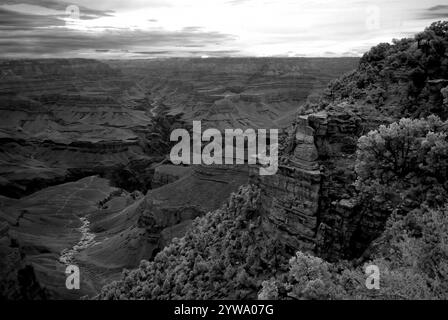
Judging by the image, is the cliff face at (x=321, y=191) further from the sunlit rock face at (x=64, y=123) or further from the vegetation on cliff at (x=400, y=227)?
the sunlit rock face at (x=64, y=123)

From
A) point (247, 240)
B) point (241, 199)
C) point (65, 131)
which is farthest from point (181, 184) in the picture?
point (65, 131)

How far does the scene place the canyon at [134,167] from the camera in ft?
57.8

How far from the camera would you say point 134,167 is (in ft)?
289

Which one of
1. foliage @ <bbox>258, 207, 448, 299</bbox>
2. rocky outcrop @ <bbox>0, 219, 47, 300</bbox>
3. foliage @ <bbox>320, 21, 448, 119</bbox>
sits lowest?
rocky outcrop @ <bbox>0, 219, 47, 300</bbox>

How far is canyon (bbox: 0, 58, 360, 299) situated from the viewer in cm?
1761

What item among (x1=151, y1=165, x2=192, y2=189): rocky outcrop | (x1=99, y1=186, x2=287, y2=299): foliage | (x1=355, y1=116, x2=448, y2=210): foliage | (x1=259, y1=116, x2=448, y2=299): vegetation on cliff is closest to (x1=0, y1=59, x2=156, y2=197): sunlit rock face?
(x1=151, y1=165, x2=192, y2=189): rocky outcrop

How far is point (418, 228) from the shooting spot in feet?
46.1

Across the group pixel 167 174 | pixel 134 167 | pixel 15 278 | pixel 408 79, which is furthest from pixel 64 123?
pixel 408 79

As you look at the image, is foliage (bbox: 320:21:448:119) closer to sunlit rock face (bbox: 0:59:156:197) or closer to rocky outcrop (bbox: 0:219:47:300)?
rocky outcrop (bbox: 0:219:47:300)

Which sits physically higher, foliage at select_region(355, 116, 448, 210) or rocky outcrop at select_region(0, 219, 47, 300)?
foliage at select_region(355, 116, 448, 210)

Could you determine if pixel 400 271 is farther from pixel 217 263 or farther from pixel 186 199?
pixel 186 199

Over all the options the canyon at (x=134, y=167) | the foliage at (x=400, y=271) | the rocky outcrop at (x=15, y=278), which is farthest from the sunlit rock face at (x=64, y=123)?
the foliage at (x=400, y=271)
